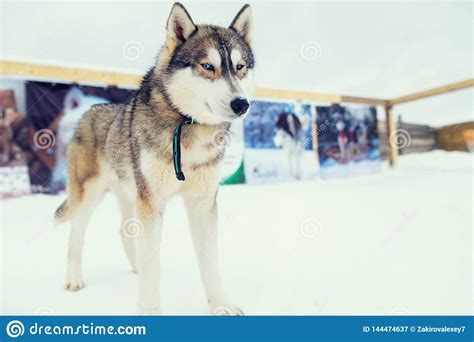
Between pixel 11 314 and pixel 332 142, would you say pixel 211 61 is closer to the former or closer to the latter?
pixel 11 314

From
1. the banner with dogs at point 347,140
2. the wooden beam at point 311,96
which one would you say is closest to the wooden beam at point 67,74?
the wooden beam at point 311,96

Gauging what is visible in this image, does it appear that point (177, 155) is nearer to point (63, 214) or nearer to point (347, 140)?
point (63, 214)

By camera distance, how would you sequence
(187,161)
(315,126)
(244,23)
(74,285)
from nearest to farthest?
(187,161), (244,23), (74,285), (315,126)

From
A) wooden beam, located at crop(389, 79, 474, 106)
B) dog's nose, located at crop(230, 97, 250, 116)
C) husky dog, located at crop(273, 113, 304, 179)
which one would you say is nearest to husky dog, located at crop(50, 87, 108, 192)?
husky dog, located at crop(273, 113, 304, 179)

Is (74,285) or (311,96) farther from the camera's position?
(311,96)

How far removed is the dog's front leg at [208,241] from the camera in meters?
1.77

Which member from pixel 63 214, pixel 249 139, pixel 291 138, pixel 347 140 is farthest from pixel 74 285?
pixel 347 140

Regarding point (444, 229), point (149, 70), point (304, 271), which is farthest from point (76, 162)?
point (444, 229)

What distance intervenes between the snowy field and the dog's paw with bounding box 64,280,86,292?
55 millimetres

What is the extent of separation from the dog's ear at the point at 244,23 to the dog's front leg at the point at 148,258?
3.12 feet

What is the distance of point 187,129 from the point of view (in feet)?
5.45

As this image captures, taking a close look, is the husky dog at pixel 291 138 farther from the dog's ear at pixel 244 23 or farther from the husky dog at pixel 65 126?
the dog's ear at pixel 244 23

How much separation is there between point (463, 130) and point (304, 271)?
15.2 feet

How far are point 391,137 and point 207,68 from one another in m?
7.55
